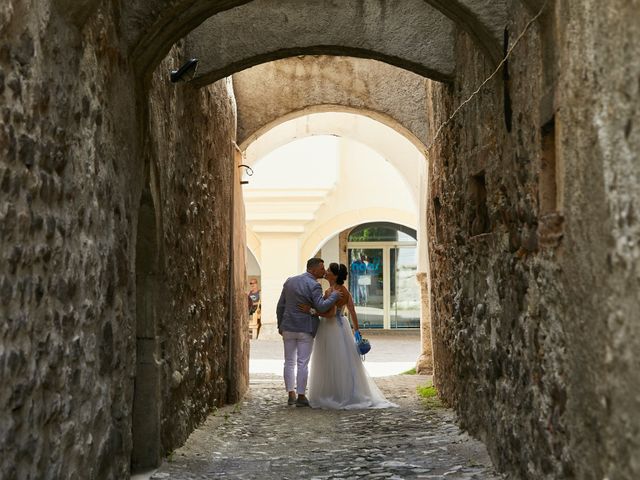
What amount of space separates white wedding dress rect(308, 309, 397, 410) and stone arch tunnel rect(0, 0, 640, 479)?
918 millimetres

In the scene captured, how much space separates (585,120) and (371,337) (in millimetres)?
20011

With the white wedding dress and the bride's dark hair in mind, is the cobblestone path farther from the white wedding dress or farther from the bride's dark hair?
the bride's dark hair

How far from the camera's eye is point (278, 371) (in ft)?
41.6

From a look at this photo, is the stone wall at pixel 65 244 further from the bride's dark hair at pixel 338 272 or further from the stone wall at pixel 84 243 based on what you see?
the bride's dark hair at pixel 338 272

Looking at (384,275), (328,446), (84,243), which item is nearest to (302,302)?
(328,446)

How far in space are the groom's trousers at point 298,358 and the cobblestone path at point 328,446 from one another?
0.77ft

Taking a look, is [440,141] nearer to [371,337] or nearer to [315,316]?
[315,316]

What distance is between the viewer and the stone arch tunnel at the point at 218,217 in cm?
293

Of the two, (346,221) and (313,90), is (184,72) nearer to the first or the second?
(313,90)

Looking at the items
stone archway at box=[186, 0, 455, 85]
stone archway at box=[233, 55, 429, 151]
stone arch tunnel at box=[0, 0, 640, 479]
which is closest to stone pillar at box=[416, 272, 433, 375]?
stone archway at box=[233, 55, 429, 151]

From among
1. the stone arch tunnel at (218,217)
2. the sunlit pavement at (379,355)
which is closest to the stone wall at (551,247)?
the stone arch tunnel at (218,217)

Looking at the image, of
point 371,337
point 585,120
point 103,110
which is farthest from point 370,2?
point 371,337

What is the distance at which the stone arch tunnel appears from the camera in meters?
2.93

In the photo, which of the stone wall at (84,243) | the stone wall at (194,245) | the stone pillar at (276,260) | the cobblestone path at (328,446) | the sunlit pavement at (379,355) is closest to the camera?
the stone wall at (84,243)
